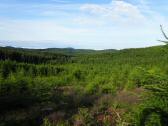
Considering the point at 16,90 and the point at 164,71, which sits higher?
the point at 164,71

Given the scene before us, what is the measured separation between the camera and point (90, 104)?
28062 mm

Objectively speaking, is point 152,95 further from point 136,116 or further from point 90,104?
point 90,104

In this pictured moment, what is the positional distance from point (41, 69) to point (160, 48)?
205 feet

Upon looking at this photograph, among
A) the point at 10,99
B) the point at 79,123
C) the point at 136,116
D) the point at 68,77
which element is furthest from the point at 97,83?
the point at 136,116

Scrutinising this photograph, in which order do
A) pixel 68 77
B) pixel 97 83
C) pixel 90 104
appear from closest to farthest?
pixel 90 104 < pixel 97 83 < pixel 68 77

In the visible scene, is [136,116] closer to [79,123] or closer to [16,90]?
[79,123]

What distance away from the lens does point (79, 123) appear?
1468cm

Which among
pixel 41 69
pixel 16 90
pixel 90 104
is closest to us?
pixel 90 104

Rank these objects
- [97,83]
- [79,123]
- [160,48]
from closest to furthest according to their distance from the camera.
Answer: [160,48]
[79,123]
[97,83]

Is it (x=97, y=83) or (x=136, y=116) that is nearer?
(x=136, y=116)

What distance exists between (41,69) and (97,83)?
23.3m

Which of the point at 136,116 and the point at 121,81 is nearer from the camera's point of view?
the point at 136,116

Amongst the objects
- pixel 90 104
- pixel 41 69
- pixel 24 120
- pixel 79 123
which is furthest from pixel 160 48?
pixel 41 69

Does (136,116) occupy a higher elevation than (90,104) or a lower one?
higher
